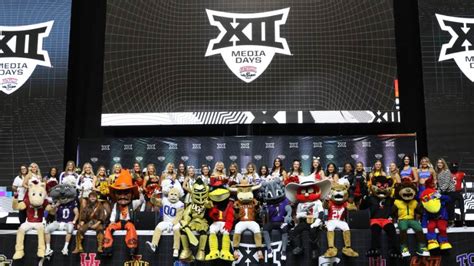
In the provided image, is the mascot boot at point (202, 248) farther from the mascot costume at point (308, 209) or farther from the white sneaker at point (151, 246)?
the mascot costume at point (308, 209)

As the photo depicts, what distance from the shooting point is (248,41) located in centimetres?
1322

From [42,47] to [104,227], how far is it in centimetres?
583

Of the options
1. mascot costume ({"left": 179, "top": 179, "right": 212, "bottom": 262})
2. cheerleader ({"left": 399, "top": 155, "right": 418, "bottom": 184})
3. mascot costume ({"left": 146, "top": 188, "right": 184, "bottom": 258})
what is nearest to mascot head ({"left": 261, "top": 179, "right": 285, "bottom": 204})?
mascot costume ({"left": 179, "top": 179, "right": 212, "bottom": 262})

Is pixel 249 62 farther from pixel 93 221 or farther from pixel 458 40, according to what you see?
pixel 93 221

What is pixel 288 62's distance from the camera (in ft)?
42.8

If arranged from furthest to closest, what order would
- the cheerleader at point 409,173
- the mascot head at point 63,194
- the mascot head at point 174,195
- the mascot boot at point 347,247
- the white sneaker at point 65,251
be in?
the cheerleader at point 409,173, the mascot head at point 63,194, the mascot head at point 174,195, the white sneaker at point 65,251, the mascot boot at point 347,247

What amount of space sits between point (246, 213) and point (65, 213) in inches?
121

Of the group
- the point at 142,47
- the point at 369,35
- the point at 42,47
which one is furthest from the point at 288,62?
the point at 42,47

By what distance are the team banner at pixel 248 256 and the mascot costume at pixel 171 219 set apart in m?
0.15

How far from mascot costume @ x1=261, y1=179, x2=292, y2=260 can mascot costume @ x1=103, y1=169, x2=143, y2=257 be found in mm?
2159

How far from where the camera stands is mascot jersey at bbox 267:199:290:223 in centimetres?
934

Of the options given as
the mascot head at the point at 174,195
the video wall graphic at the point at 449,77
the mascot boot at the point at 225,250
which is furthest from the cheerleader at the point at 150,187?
the video wall graphic at the point at 449,77

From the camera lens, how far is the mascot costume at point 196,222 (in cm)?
912

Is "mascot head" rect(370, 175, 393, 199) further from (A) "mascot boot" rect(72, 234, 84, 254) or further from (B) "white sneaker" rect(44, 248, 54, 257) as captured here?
(B) "white sneaker" rect(44, 248, 54, 257)
